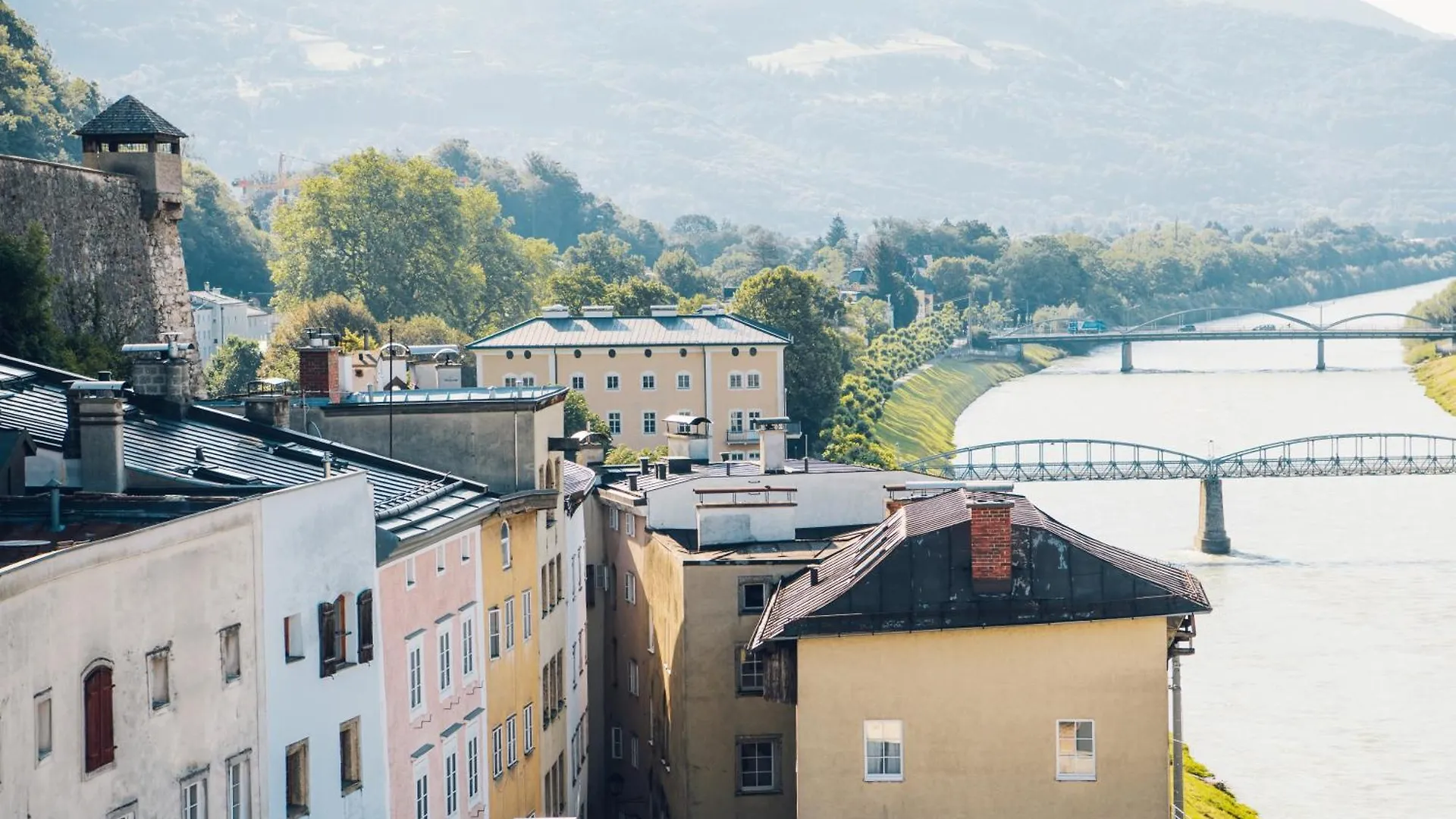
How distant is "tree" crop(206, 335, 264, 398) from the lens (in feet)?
269

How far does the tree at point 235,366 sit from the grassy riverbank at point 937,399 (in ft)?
86.2

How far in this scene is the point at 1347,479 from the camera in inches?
3989

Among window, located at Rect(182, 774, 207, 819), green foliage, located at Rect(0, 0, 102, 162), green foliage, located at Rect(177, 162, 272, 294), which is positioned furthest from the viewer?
green foliage, located at Rect(177, 162, 272, 294)

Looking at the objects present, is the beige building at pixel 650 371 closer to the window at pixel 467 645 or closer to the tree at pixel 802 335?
the tree at pixel 802 335

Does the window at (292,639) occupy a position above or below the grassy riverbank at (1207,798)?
above

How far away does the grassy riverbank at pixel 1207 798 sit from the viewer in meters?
40.1

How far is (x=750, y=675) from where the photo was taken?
3006cm

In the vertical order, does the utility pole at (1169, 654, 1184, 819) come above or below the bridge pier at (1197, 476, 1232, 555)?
above

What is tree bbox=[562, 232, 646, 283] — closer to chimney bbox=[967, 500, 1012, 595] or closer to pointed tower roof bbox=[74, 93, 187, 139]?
pointed tower roof bbox=[74, 93, 187, 139]

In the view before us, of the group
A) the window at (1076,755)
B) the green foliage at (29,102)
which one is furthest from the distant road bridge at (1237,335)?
the window at (1076,755)

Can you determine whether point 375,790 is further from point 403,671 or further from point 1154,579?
point 1154,579

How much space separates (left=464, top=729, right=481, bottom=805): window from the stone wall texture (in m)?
16.9

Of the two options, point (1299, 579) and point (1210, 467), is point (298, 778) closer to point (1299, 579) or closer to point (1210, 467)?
point (1299, 579)

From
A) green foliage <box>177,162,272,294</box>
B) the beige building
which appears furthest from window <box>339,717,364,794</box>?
green foliage <box>177,162,272,294</box>
